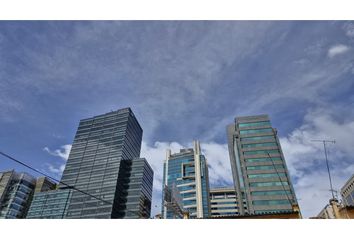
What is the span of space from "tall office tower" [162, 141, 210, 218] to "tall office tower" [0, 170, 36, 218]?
64578 millimetres

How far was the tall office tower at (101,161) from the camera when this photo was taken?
101875mm

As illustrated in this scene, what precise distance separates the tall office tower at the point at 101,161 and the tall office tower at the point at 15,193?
16.1 m

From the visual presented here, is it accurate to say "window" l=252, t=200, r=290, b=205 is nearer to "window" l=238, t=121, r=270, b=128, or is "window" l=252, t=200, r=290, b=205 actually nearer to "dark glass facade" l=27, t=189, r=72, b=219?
"window" l=238, t=121, r=270, b=128

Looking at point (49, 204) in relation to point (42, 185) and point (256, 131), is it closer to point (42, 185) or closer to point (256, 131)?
point (42, 185)

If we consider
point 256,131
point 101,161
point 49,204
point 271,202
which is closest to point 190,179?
point 101,161

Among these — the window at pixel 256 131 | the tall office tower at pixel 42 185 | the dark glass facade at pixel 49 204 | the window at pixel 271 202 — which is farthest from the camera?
the tall office tower at pixel 42 185

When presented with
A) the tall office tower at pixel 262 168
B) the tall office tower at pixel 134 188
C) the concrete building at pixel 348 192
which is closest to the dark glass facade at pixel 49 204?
the tall office tower at pixel 134 188

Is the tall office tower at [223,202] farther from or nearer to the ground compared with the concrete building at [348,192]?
farther from the ground

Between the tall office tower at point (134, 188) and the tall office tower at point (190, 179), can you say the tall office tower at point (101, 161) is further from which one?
the tall office tower at point (190, 179)

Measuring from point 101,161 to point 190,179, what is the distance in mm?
48577

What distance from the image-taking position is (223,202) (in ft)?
360

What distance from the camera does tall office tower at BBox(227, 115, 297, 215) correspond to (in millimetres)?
49625

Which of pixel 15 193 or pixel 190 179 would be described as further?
pixel 190 179
